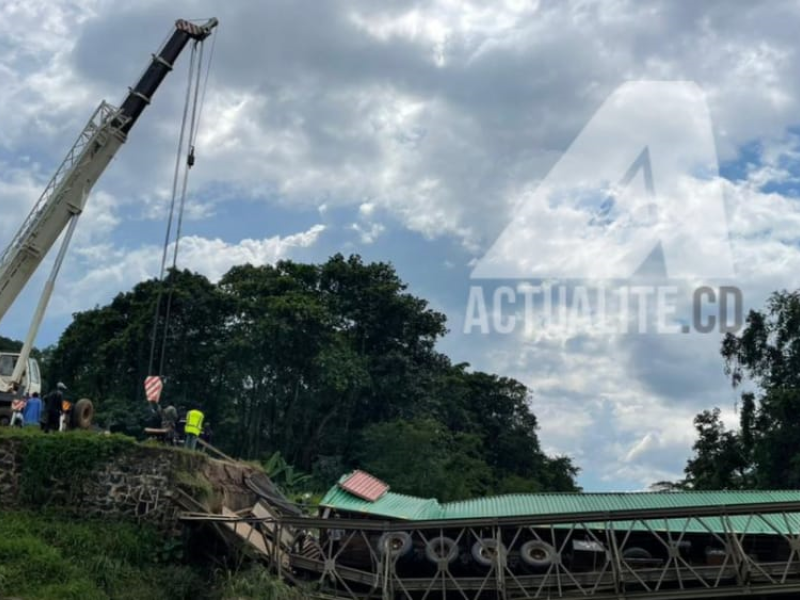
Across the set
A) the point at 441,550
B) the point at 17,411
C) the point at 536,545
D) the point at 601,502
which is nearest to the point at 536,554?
the point at 536,545

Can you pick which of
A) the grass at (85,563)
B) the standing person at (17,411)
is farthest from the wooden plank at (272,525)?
the standing person at (17,411)

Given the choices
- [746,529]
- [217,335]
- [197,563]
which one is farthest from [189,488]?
[217,335]

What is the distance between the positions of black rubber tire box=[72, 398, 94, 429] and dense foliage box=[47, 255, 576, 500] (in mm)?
17773

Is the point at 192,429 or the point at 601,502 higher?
the point at 192,429

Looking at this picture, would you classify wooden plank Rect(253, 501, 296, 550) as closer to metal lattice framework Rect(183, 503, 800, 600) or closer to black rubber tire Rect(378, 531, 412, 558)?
metal lattice framework Rect(183, 503, 800, 600)

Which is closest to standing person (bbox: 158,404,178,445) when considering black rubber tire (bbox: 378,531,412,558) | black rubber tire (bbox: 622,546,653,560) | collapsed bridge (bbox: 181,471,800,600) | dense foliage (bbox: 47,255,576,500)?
collapsed bridge (bbox: 181,471,800,600)

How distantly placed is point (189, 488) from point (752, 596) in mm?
13728

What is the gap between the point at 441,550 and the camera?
19.8 metres

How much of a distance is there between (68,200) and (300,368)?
67.1 ft

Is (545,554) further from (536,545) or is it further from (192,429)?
(192,429)

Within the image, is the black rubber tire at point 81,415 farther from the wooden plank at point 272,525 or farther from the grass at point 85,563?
the wooden plank at point 272,525

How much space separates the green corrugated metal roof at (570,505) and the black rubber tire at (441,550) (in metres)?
0.72

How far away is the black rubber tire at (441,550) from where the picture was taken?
19.7 metres

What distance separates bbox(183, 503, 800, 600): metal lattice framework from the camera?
1823cm
